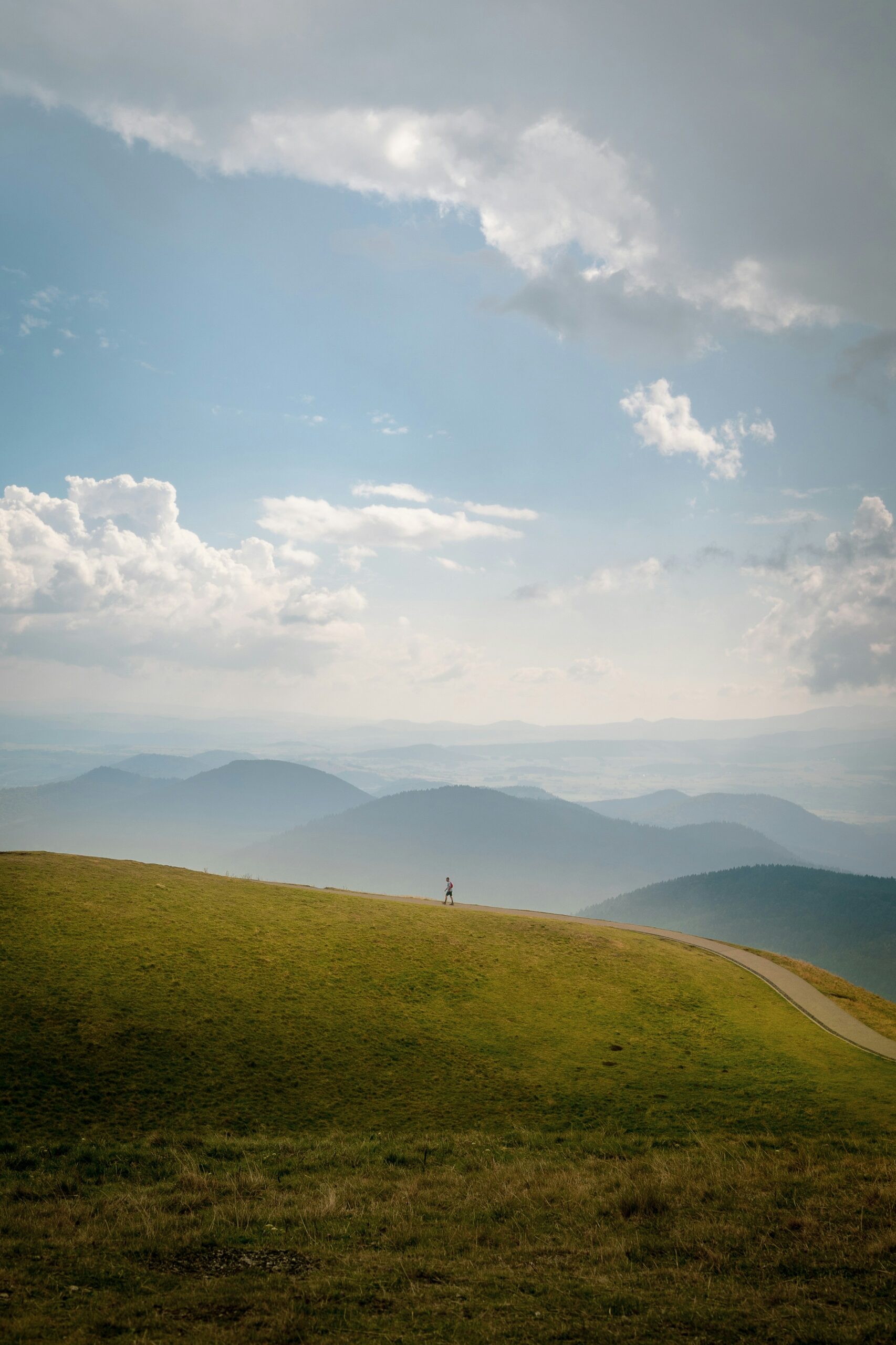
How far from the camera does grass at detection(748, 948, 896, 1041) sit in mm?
35500

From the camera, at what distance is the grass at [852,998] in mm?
35500

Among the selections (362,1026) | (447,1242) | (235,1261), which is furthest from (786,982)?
(235,1261)

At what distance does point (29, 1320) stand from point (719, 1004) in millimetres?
32244

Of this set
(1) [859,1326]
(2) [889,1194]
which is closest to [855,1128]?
(2) [889,1194]

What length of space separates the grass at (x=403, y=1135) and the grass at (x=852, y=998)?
14.3ft

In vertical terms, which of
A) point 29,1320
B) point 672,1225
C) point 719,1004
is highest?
point 29,1320

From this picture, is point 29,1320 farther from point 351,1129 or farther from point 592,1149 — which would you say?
point 592,1149

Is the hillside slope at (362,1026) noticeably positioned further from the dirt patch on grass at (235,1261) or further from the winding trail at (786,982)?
the dirt patch on grass at (235,1261)

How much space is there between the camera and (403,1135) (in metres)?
20.6

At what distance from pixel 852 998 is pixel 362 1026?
2760 centimetres

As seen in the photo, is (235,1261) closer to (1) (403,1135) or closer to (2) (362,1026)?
(1) (403,1135)

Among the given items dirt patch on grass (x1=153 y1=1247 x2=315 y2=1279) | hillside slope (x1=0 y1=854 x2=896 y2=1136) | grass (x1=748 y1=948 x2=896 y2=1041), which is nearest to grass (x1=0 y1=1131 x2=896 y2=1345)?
dirt patch on grass (x1=153 y1=1247 x2=315 y2=1279)

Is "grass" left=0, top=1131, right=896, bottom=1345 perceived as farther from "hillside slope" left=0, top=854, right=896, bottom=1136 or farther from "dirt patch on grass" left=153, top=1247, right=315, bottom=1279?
"hillside slope" left=0, top=854, right=896, bottom=1136

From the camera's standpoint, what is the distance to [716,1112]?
2267cm
